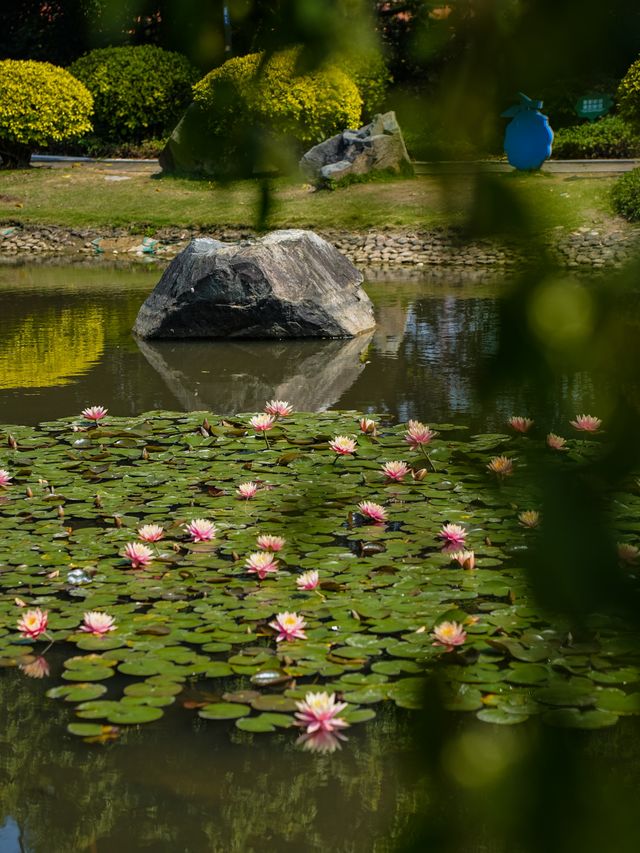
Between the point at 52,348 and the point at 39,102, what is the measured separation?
31.2ft

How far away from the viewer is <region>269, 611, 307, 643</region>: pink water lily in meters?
3.27

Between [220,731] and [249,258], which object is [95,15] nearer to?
[220,731]

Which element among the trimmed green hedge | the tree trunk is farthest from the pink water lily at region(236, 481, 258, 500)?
the tree trunk

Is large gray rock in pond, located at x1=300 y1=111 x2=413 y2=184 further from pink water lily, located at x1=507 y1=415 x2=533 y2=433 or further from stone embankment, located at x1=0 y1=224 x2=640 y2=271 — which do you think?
pink water lily, located at x1=507 y1=415 x2=533 y2=433

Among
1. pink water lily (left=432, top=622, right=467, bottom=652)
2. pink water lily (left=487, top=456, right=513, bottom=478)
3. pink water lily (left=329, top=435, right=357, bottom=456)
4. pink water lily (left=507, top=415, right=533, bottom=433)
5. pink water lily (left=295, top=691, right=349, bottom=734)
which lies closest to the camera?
pink water lily (left=507, top=415, right=533, bottom=433)

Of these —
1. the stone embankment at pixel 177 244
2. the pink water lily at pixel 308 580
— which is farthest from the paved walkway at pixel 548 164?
the pink water lily at pixel 308 580

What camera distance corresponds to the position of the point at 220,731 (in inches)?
118

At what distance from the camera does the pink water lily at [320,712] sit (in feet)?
9.05

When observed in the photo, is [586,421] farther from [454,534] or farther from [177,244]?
[177,244]

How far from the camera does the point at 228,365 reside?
7.98 meters

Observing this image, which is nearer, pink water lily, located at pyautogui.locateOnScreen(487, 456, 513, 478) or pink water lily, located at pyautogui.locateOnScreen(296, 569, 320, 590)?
pink water lily, located at pyautogui.locateOnScreen(487, 456, 513, 478)

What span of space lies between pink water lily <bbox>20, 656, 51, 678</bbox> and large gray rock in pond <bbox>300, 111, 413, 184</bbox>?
464 inches

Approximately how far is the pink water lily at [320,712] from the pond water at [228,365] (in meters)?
2.44

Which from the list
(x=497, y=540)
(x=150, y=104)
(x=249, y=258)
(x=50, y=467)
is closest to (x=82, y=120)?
(x=150, y=104)
